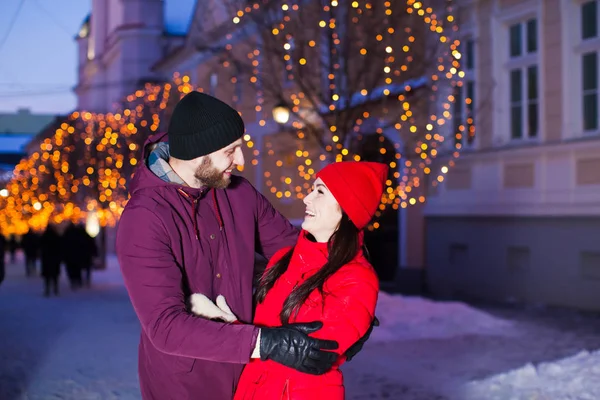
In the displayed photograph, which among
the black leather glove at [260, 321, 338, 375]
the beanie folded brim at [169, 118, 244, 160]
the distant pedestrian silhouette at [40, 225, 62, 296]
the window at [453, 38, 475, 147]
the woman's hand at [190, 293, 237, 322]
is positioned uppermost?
the window at [453, 38, 475, 147]

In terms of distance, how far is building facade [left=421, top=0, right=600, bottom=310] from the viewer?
45.2ft

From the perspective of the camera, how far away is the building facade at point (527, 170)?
13.8 m

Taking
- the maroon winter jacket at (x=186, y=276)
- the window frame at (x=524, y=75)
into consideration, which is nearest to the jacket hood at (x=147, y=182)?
the maroon winter jacket at (x=186, y=276)

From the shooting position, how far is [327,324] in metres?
2.71

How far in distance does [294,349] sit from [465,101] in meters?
14.2

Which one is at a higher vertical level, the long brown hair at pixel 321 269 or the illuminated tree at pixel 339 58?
the illuminated tree at pixel 339 58

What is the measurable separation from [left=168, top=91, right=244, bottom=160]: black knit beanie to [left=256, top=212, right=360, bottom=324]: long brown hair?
50 centimetres

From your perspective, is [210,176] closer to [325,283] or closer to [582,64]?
[325,283]

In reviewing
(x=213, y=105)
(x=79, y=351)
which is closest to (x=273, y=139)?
(x=79, y=351)

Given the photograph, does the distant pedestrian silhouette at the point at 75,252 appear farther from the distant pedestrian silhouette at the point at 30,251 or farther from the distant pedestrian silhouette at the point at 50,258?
the distant pedestrian silhouette at the point at 30,251

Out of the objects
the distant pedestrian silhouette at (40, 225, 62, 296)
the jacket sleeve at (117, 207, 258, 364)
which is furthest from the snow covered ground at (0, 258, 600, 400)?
the jacket sleeve at (117, 207, 258, 364)

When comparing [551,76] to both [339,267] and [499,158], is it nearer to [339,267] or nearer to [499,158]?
[499,158]

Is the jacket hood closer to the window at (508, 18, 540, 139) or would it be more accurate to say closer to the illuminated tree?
the illuminated tree

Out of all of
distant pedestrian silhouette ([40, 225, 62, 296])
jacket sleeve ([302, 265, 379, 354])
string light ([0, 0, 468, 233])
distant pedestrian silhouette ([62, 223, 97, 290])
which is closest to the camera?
jacket sleeve ([302, 265, 379, 354])
